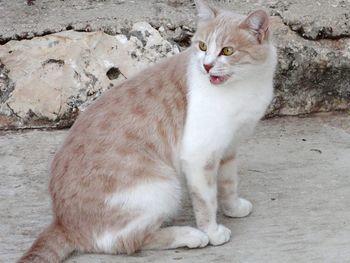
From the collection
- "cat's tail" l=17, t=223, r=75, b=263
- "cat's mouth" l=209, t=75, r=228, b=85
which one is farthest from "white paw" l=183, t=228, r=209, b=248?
"cat's mouth" l=209, t=75, r=228, b=85

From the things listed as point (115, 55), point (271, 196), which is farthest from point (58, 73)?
point (271, 196)

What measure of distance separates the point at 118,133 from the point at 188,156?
0.33m

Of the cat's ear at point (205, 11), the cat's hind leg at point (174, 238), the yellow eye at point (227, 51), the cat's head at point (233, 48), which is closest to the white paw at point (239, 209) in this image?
the cat's hind leg at point (174, 238)

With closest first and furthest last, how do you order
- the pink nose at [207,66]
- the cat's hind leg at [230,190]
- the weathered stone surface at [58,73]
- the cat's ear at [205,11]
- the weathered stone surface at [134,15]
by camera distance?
the pink nose at [207,66]
the cat's ear at [205,11]
the cat's hind leg at [230,190]
the weathered stone surface at [58,73]
the weathered stone surface at [134,15]

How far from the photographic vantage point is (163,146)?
3.40 meters

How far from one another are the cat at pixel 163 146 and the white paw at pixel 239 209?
27cm

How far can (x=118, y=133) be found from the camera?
3354 mm

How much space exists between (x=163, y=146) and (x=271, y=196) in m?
0.79

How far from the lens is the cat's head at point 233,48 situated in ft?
10.6

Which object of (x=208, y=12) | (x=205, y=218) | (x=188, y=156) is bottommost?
(x=205, y=218)

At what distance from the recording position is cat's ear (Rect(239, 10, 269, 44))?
324 centimetres

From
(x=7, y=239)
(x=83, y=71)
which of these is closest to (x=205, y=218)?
(x=7, y=239)

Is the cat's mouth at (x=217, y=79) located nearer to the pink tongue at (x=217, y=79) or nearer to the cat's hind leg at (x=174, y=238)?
the pink tongue at (x=217, y=79)

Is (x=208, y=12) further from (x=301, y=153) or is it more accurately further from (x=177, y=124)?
(x=301, y=153)
